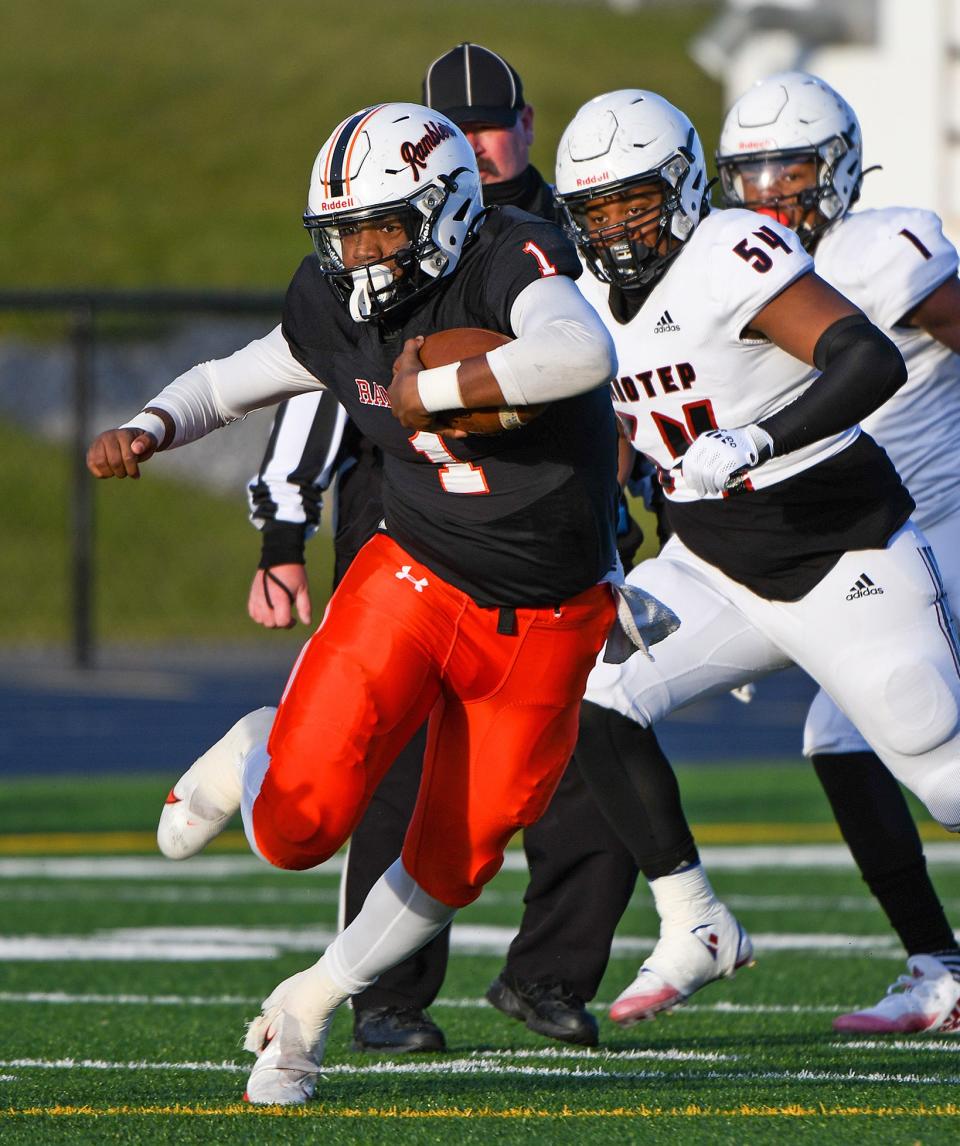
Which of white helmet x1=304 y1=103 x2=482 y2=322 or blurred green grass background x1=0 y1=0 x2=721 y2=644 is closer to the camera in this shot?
white helmet x1=304 y1=103 x2=482 y2=322

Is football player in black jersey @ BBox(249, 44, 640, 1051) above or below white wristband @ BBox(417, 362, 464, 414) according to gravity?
below

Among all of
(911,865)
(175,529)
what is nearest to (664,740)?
(911,865)

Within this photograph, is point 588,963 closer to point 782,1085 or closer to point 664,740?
point 782,1085

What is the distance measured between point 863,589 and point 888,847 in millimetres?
764

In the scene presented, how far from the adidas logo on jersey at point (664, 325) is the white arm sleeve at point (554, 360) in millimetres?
877

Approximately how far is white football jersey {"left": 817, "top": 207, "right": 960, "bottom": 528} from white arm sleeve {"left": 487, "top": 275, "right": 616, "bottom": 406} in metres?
1.36

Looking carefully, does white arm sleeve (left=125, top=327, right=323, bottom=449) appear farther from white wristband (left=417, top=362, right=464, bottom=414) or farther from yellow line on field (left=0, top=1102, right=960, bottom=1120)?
yellow line on field (left=0, top=1102, right=960, bottom=1120)

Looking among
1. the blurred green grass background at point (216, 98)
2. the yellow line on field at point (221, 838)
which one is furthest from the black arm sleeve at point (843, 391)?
the blurred green grass background at point (216, 98)

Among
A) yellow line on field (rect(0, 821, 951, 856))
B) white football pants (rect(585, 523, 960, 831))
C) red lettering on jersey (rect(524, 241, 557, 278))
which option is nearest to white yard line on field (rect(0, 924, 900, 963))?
white football pants (rect(585, 523, 960, 831))

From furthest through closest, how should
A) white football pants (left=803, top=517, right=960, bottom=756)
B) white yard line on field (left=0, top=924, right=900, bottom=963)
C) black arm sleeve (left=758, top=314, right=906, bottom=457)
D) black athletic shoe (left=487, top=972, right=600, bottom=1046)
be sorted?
white yard line on field (left=0, top=924, right=900, bottom=963) < white football pants (left=803, top=517, right=960, bottom=756) < black athletic shoe (left=487, top=972, right=600, bottom=1046) < black arm sleeve (left=758, top=314, right=906, bottom=457)

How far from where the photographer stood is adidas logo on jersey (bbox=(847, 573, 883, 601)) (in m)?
4.32

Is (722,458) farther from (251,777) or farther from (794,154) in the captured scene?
(794,154)

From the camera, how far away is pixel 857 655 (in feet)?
14.2

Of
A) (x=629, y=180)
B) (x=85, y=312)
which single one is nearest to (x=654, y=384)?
(x=629, y=180)
